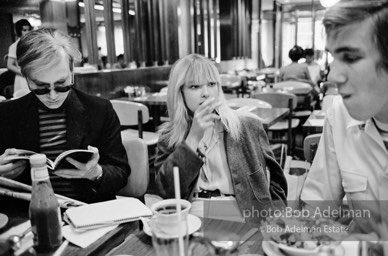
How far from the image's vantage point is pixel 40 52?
167cm

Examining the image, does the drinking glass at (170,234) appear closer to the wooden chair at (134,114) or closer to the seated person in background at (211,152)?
the seated person in background at (211,152)

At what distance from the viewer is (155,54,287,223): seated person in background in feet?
5.60

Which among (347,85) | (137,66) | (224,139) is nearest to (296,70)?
(137,66)

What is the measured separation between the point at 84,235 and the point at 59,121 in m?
0.83

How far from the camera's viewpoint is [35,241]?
1090 millimetres

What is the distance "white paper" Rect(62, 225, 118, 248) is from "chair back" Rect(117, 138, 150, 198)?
737 millimetres

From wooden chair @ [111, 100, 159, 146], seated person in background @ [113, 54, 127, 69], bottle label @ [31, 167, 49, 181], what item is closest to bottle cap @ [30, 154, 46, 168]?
bottle label @ [31, 167, 49, 181]

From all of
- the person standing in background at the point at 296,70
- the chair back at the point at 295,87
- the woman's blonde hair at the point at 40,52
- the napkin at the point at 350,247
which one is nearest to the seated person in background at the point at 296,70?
the person standing in background at the point at 296,70

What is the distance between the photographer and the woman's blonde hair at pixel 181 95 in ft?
6.21

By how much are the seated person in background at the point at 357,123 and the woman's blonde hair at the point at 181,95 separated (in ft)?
1.77

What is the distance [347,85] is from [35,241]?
3.39ft

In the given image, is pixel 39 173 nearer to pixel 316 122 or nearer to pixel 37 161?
pixel 37 161

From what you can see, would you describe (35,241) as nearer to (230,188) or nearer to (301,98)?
(230,188)

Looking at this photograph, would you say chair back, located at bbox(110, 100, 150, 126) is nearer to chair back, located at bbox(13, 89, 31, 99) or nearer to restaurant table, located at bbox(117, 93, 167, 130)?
restaurant table, located at bbox(117, 93, 167, 130)
